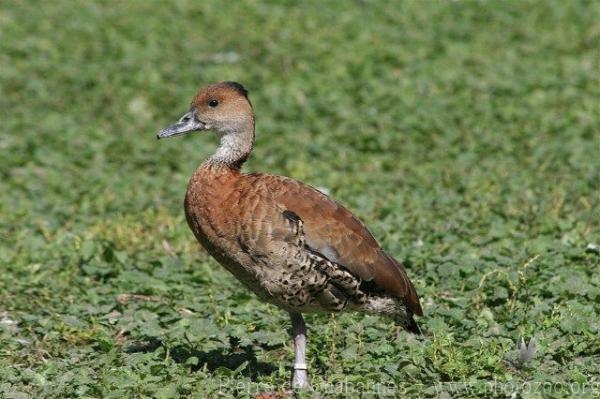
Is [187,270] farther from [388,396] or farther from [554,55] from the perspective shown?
[554,55]

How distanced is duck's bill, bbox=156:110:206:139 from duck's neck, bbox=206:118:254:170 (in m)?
0.16

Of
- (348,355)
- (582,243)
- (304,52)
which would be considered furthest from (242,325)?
(304,52)

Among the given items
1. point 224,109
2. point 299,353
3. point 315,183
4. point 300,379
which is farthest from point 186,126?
point 315,183

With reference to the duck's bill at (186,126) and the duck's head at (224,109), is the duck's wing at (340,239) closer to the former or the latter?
the duck's head at (224,109)

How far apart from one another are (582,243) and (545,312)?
4.44 feet

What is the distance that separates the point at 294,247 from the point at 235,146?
86cm

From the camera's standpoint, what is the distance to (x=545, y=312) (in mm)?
6797

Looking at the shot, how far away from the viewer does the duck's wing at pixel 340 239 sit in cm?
605

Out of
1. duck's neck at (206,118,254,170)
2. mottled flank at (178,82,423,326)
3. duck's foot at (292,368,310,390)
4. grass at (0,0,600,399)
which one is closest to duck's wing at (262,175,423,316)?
mottled flank at (178,82,423,326)

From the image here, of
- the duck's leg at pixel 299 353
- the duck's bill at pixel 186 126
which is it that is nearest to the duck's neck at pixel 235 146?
the duck's bill at pixel 186 126

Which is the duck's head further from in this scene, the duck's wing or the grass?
the grass

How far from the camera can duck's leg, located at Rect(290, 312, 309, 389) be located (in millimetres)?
5957

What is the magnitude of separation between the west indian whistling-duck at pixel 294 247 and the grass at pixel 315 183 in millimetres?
357

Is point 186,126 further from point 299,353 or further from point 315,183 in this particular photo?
point 315,183
